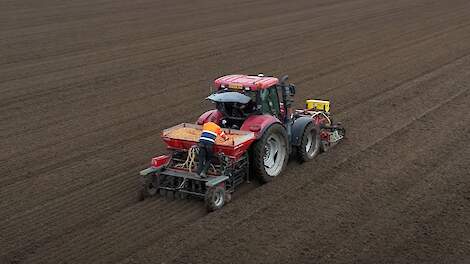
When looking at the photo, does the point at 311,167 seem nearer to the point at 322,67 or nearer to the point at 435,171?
the point at 435,171

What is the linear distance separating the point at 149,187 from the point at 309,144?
3403 mm

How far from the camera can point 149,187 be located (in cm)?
1041

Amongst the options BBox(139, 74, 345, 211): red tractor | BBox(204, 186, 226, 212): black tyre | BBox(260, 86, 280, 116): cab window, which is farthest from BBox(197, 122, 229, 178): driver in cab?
BBox(260, 86, 280, 116): cab window

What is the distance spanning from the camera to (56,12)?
34062 mm

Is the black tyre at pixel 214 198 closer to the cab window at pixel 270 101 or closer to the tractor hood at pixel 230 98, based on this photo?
the tractor hood at pixel 230 98

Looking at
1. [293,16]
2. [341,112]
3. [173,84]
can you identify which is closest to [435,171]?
[341,112]

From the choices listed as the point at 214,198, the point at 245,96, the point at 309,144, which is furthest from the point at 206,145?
the point at 309,144

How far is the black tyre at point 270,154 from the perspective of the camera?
10.5m

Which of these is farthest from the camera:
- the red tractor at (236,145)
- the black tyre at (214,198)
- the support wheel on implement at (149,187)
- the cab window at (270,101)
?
the cab window at (270,101)

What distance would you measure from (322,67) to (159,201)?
38.5 feet

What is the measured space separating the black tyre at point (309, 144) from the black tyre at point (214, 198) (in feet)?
7.58

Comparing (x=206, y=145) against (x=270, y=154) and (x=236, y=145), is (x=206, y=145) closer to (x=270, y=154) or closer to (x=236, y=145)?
(x=236, y=145)

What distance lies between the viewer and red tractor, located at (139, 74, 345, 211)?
10102 millimetres

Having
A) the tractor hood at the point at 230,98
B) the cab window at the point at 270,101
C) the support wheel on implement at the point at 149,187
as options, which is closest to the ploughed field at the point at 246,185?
the support wheel on implement at the point at 149,187
